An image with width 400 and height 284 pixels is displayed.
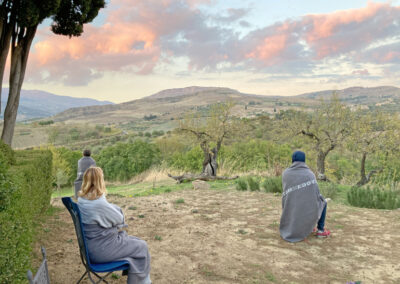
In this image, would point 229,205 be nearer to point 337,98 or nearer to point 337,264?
point 337,264

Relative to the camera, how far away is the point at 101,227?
334cm

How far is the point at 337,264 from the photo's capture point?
476cm

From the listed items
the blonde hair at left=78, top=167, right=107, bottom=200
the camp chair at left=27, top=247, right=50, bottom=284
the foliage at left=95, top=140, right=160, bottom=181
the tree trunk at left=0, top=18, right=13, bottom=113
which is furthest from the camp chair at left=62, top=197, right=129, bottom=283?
the foliage at left=95, top=140, right=160, bottom=181

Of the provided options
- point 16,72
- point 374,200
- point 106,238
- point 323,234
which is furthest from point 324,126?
point 106,238

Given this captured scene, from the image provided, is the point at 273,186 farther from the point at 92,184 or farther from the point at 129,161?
the point at 129,161

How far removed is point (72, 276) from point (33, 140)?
59.1m

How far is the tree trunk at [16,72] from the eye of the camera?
982cm

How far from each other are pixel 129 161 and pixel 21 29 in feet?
44.3

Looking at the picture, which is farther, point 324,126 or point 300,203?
point 324,126

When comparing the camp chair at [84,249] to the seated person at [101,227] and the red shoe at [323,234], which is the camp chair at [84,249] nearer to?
the seated person at [101,227]

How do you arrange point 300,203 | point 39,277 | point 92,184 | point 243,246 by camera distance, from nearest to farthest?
1. point 39,277
2. point 92,184
3. point 243,246
4. point 300,203

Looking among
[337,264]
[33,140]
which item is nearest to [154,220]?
[337,264]

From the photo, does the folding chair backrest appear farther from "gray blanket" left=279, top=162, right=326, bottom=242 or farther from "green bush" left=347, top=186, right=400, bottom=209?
"green bush" left=347, top=186, right=400, bottom=209

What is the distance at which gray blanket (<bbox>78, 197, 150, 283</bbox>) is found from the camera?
330 centimetres
